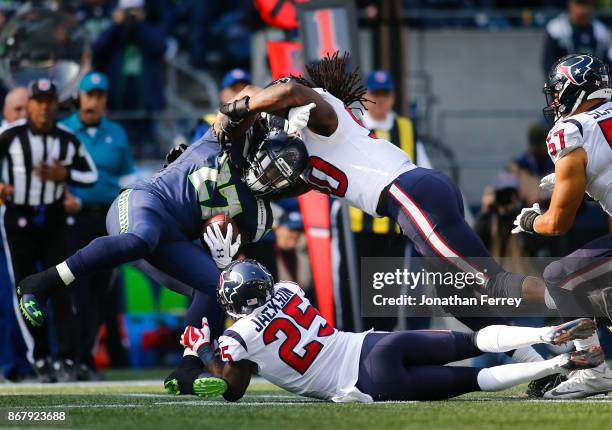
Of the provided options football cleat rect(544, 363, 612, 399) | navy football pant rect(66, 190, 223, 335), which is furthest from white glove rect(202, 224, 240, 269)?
football cleat rect(544, 363, 612, 399)

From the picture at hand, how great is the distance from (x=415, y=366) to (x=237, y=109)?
1.54 m

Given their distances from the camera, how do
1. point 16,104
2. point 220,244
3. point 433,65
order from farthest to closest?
point 433,65 → point 16,104 → point 220,244

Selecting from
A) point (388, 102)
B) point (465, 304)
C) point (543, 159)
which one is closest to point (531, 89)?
point (543, 159)

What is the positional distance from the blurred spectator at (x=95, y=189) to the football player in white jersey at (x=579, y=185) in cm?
384

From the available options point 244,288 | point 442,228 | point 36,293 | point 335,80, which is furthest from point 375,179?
point 36,293

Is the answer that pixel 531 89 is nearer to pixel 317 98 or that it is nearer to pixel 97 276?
pixel 97 276

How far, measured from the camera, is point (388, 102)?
9.24 m

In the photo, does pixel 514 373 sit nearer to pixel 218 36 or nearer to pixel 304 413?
pixel 304 413

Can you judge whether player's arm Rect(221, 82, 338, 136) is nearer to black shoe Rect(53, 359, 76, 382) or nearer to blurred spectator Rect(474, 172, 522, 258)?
black shoe Rect(53, 359, 76, 382)

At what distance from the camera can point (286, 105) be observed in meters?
6.19

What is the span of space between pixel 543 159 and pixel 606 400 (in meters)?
4.82

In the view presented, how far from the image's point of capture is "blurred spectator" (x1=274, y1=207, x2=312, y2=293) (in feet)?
33.7

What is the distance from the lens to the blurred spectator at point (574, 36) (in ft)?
35.7

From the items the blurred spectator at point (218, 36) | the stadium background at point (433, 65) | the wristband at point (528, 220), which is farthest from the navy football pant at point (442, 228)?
the blurred spectator at point (218, 36)
